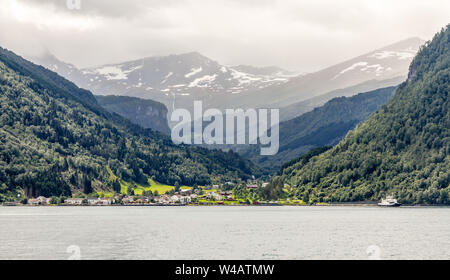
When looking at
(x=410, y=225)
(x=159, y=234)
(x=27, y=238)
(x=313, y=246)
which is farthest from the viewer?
(x=410, y=225)

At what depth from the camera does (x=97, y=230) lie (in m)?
165

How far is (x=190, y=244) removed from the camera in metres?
134

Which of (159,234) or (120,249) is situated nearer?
(120,249)
